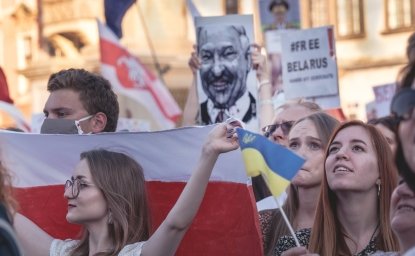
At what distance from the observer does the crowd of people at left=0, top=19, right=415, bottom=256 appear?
4.32m

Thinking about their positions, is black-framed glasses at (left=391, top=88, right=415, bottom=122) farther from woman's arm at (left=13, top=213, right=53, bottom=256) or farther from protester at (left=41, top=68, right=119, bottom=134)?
protester at (left=41, top=68, right=119, bottom=134)

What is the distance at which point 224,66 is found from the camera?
809 centimetres

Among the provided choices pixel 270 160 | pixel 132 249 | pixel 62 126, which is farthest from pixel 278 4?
pixel 270 160

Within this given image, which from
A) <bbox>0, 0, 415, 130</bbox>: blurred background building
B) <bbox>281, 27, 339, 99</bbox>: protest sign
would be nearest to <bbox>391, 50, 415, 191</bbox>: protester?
<bbox>281, 27, 339, 99</bbox>: protest sign

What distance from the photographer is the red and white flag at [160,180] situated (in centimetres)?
498

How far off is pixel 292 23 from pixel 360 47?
2014 centimetres

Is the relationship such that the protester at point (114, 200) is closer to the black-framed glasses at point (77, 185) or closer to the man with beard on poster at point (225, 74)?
the black-framed glasses at point (77, 185)

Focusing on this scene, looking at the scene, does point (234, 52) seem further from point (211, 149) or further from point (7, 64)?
point (7, 64)

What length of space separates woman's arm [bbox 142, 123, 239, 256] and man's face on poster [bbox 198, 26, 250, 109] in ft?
11.5

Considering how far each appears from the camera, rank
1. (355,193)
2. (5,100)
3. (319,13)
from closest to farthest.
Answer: (355,193) < (5,100) < (319,13)

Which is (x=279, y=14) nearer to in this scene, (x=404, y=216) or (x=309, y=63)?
(x=309, y=63)

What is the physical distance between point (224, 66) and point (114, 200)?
356 cm

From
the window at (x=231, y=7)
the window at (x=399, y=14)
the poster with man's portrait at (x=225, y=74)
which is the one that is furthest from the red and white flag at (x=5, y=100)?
the window at (x=231, y=7)

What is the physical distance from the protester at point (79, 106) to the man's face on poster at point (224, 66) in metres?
2.42
